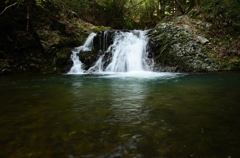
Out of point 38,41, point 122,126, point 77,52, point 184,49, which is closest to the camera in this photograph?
point 122,126

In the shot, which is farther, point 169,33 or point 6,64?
point 169,33

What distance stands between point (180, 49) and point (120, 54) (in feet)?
11.6

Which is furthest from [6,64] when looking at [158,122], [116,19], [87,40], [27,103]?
[116,19]

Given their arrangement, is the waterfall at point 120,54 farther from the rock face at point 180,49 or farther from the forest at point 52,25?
the forest at point 52,25

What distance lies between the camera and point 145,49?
42.3 ft

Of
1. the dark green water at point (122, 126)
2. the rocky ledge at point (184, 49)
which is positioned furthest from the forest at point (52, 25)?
the dark green water at point (122, 126)

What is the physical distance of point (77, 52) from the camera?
509 inches

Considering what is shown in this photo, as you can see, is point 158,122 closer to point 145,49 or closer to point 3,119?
point 3,119

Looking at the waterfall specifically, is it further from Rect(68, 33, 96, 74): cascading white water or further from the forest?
the forest

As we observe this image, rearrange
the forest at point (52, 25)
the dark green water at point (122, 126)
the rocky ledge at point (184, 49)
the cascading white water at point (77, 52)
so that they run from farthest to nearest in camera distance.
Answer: the cascading white water at point (77, 52), the forest at point (52, 25), the rocky ledge at point (184, 49), the dark green water at point (122, 126)

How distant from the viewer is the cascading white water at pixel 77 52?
39.2 feet

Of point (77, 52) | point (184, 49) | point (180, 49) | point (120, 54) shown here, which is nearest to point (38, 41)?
point (77, 52)

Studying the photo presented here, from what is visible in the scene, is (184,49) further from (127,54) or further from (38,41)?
(38,41)

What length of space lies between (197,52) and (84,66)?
6503 millimetres
